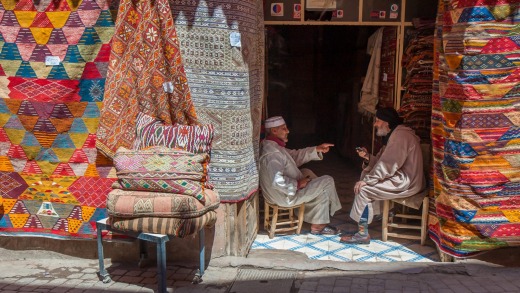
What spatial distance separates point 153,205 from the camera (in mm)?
4117

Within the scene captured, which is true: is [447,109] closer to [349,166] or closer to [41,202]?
[41,202]

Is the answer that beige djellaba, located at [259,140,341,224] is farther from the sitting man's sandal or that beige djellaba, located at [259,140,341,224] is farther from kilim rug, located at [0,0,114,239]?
kilim rug, located at [0,0,114,239]

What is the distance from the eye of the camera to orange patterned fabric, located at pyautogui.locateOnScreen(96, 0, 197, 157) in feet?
15.0

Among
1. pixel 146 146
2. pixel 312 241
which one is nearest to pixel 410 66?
pixel 312 241

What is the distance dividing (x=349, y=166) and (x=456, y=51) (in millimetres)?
5118

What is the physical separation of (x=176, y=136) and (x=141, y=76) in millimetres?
681

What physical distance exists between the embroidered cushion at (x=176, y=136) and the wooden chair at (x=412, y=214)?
2279 millimetres

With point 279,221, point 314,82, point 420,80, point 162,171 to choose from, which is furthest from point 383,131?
point 314,82

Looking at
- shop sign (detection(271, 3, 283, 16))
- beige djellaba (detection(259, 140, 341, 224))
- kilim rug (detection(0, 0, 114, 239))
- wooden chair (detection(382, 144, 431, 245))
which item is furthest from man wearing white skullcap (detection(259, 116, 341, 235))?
kilim rug (detection(0, 0, 114, 239))

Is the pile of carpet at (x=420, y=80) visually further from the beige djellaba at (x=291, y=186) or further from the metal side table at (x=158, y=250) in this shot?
the metal side table at (x=158, y=250)

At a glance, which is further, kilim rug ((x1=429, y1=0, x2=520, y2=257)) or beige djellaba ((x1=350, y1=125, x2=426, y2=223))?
beige djellaba ((x1=350, y1=125, x2=426, y2=223))

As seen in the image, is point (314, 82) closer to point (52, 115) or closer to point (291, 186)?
point (291, 186)

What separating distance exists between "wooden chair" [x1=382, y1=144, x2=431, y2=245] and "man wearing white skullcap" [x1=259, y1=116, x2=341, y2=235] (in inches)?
23.2

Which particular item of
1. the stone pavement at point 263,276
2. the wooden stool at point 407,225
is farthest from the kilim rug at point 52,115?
the wooden stool at point 407,225
